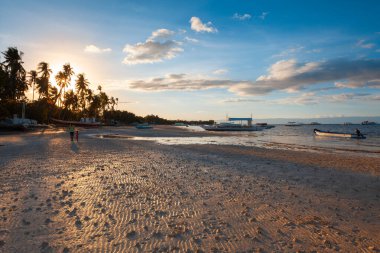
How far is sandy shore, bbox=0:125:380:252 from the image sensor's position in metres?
4.64

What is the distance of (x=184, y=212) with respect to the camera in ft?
20.6

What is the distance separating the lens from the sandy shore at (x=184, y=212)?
464 cm

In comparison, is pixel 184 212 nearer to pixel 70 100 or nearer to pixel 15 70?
pixel 15 70

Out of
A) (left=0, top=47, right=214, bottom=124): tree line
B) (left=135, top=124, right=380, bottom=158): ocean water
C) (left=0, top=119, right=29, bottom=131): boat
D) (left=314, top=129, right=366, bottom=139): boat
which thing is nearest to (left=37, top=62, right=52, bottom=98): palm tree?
(left=0, top=47, right=214, bottom=124): tree line

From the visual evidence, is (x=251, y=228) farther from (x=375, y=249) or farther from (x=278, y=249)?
(x=375, y=249)

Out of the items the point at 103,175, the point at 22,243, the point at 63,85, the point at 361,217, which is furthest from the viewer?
the point at 63,85

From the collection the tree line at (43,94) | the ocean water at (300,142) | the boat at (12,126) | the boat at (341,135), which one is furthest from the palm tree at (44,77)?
the boat at (341,135)

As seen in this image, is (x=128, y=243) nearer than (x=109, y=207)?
Yes

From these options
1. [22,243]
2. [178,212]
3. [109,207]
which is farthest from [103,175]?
[22,243]

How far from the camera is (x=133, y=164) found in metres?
13.4

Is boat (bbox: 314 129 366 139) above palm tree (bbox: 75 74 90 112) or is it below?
below

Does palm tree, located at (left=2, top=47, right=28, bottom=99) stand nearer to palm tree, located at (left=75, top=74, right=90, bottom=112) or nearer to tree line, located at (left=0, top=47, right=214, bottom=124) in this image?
tree line, located at (left=0, top=47, right=214, bottom=124)

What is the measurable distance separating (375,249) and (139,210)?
5.01 metres

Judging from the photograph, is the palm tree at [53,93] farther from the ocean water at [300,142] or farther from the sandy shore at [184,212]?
the sandy shore at [184,212]
